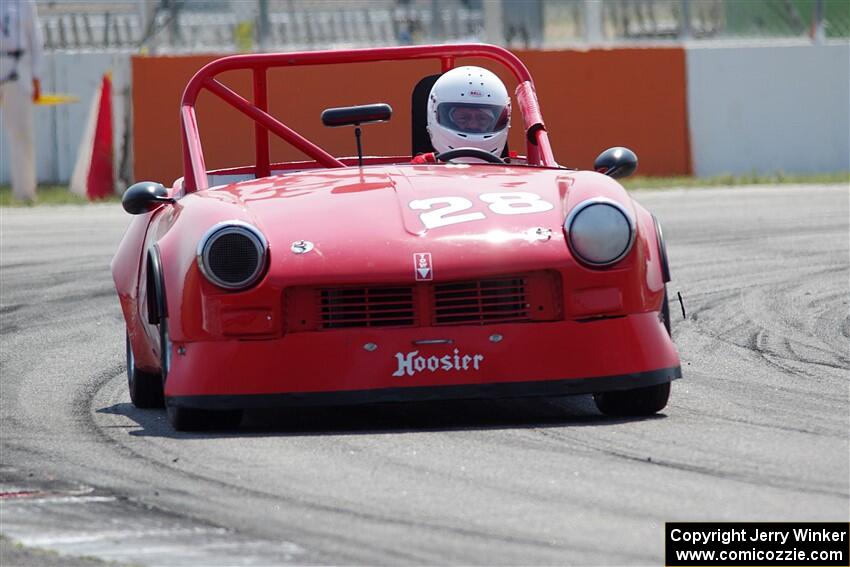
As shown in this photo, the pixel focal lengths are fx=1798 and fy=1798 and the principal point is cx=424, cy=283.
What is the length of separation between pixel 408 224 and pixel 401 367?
1.60 feet

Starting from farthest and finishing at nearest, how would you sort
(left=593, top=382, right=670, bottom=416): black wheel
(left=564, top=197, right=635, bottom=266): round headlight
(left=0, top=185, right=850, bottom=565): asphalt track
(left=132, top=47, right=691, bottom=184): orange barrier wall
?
(left=132, top=47, right=691, bottom=184): orange barrier wall, (left=593, top=382, right=670, bottom=416): black wheel, (left=564, top=197, right=635, bottom=266): round headlight, (left=0, top=185, right=850, bottom=565): asphalt track

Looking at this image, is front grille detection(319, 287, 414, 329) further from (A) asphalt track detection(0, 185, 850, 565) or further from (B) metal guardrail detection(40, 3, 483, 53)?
(B) metal guardrail detection(40, 3, 483, 53)

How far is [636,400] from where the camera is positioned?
557cm

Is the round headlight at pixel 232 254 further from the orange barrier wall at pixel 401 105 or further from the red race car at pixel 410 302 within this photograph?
the orange barrier wall at pixel 401 105

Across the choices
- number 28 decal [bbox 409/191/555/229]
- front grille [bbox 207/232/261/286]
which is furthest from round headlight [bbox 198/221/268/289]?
number 28 decal [bbox 409/191/555/229]

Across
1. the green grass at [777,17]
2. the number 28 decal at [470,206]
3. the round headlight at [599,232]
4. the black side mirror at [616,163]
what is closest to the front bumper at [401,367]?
the round headlight at [599,232]

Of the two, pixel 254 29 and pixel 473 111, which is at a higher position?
pixel 473 111

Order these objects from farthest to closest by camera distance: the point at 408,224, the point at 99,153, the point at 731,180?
the point at 731,180 → the point at 99,153 → the point at 408,224

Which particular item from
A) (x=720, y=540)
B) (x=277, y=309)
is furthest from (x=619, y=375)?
(x=720, y=540)

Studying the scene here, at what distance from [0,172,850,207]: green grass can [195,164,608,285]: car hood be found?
9.45 m

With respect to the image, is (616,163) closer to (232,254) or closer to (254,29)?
(232,254)

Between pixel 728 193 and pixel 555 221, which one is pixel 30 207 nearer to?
pixel 728 193

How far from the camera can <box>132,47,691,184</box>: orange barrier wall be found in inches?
593

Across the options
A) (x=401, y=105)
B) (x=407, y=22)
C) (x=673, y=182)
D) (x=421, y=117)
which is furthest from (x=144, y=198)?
(x=407, y=22)
